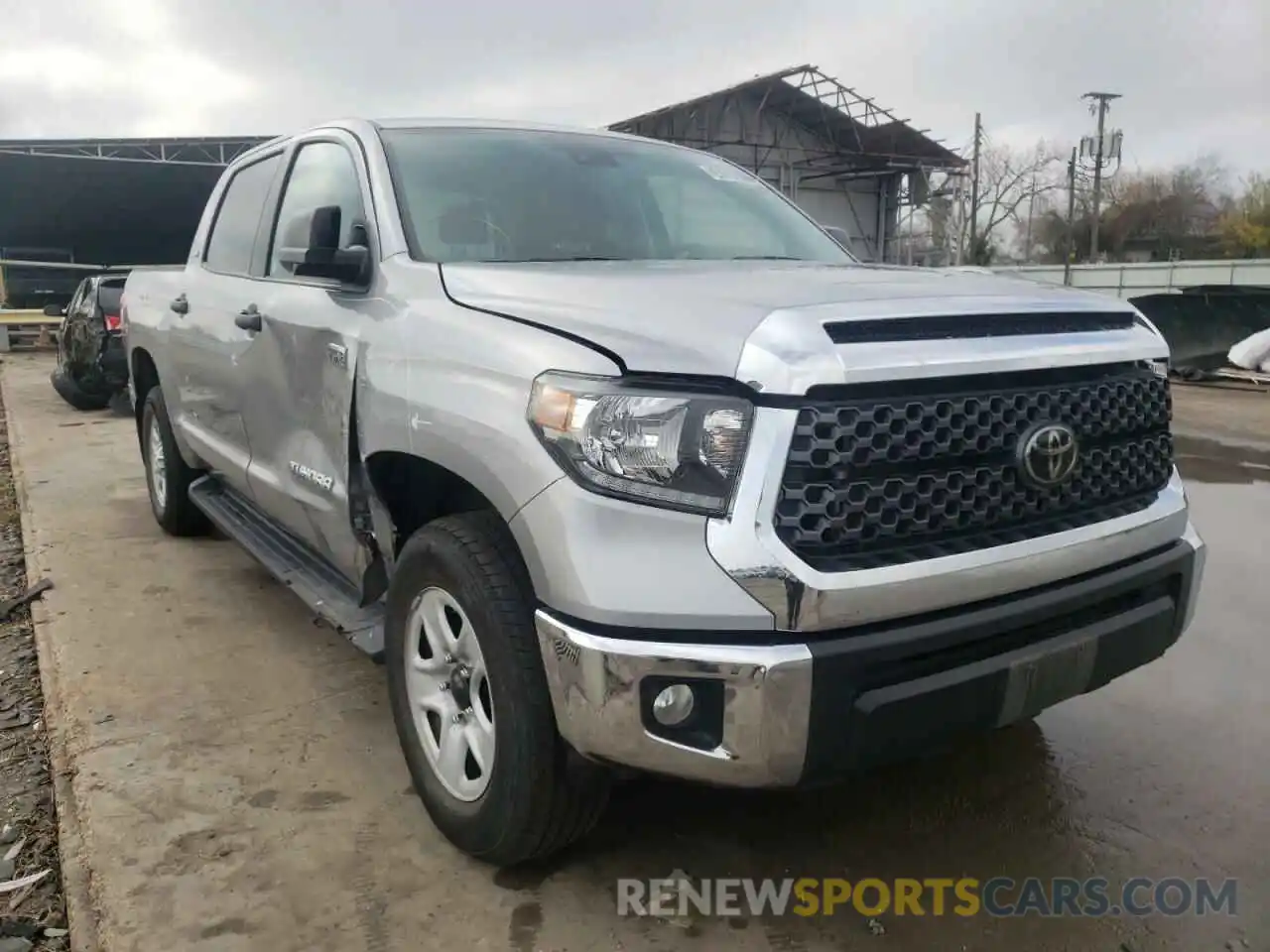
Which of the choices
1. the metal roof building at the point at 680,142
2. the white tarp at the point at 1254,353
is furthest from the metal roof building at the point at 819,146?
the white tarp at the point at 1254,353

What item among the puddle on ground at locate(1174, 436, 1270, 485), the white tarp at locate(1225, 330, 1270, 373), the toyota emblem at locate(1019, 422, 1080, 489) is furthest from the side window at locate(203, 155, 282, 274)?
the white tarp at locate(1225, 330, 1270, 373)

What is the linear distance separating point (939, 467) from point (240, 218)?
334 cm

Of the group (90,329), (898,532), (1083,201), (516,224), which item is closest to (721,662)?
(898,532)

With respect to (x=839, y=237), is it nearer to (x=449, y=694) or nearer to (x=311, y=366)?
(x=311, y=366)

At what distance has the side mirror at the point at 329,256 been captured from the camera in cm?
293

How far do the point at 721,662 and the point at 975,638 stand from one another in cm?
57

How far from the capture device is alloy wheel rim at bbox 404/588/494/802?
2445 millimetres

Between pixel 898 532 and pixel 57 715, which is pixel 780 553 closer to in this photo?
pixel 898 532

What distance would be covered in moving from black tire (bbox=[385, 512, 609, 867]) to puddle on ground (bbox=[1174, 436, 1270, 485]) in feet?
21.4

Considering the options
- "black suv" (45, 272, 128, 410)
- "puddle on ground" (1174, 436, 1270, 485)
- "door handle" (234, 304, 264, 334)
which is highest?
"door handle" (234, 304, 264, 334)

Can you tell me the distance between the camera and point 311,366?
3.19 metres

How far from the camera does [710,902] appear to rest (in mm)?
2469

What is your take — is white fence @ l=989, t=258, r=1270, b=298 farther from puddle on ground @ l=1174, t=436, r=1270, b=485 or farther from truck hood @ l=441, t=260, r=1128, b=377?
truck hood @ l=441, t=260, r=1128, b=377

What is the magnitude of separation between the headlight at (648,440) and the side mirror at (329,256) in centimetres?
108
